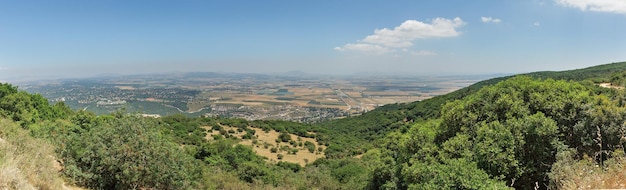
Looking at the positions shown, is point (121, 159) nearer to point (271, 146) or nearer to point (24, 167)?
point (24, 167)

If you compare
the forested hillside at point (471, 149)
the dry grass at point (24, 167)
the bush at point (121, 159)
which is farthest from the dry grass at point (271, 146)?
the dry grass at point (24, 167)

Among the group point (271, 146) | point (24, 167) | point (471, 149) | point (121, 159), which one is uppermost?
point (24, 167)

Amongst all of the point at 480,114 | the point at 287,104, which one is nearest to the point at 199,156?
the point at 480,114

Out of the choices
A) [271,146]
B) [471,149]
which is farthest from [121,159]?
[271,146]

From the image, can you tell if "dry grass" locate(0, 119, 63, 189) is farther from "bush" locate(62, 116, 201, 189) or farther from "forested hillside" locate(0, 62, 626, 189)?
"bush" locate(62, 116, 201, 189)

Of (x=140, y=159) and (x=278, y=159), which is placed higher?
(x=140, y=159)

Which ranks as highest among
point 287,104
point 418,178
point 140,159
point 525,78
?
point 525,78

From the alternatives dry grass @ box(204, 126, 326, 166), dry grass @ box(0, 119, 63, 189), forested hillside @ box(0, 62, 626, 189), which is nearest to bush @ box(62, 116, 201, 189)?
forested hillside @ box(0, 62, 626, 189)

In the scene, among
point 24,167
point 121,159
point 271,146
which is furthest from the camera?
point 271,146

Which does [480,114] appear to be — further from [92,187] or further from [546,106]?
[92,187]
